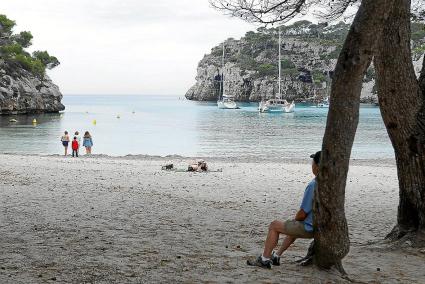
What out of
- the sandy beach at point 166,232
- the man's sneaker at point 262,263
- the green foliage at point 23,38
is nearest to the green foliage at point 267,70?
the green foliage at point 23,38

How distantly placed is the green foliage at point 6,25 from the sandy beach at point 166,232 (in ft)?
272

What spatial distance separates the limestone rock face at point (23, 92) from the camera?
85.8 meters

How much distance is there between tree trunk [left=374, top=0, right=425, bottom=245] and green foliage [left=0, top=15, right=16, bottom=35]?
93264 millimetres

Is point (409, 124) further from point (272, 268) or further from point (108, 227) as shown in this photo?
point (108, 227)

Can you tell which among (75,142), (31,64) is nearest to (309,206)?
(75,142)

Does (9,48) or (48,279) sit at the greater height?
(9,48)

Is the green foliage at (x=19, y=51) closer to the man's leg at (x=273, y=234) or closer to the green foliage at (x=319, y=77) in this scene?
the green foliage at (x=319, y=77)

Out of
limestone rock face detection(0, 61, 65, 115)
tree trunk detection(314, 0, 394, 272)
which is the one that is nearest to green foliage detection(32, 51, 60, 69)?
limestone rock face detection(0, 61, 65, 115)

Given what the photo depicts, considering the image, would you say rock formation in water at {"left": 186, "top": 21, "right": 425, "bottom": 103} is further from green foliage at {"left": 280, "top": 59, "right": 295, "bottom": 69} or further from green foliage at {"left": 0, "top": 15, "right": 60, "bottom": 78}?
green foliage at {"left": 0, "top": 15, "right": 60, "bottom": 78}

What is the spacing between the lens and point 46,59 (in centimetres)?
10400

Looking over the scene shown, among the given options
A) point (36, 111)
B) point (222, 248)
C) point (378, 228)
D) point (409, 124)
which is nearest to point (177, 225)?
point (222, 248)

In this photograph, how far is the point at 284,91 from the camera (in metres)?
163

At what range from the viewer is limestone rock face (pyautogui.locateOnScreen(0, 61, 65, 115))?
85.8m

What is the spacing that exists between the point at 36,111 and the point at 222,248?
3632 inches
